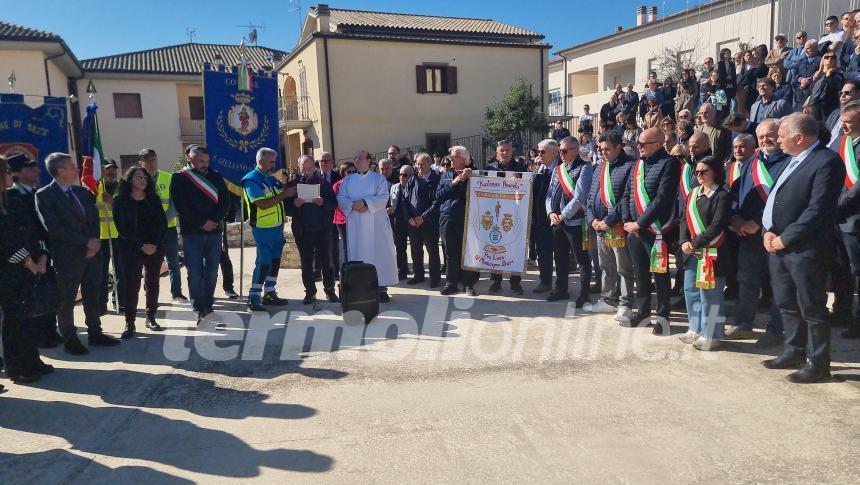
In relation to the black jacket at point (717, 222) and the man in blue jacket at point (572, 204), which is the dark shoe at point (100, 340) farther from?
the black jacket at point (717, 222)

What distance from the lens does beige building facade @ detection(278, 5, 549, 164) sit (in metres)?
23.9

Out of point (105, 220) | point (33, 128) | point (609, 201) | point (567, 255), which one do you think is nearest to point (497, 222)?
point (567, 255)

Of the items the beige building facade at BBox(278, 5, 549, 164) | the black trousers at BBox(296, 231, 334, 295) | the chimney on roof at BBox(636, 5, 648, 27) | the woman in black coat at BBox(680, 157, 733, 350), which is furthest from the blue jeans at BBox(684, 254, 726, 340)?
the chimney on roof at BBox(636, 5, 648, 27)

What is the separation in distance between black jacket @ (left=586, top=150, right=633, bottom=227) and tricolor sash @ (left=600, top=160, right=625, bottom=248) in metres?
0.03

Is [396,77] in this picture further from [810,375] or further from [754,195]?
[810,375]

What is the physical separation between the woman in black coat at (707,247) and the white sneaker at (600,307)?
1.31 metres

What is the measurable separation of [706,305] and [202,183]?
526cm

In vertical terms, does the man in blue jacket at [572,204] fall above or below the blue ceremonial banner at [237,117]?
below

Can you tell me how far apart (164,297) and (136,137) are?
2589cm

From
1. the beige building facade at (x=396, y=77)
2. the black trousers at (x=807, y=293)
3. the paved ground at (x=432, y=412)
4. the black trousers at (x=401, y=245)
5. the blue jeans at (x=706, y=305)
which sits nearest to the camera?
the paved ground at (x=432, y=412)

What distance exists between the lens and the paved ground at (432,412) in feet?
10.7

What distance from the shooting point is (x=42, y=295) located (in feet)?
15.8

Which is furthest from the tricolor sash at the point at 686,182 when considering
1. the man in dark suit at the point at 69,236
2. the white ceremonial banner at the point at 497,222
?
the man in dark suit at the point at 69,236

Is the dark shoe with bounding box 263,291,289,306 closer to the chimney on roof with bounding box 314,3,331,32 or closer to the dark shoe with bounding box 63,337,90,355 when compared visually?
the dark shoe with bounding box 63,337,90,355
